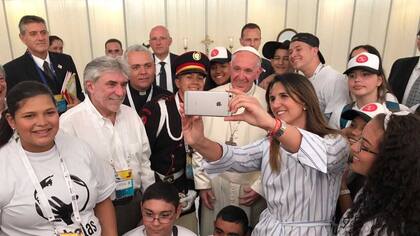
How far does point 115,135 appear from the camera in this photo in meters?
2.11

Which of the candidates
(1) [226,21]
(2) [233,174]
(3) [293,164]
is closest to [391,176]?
(3) [293,164]

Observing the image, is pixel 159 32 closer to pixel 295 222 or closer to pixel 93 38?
pixel 295 222

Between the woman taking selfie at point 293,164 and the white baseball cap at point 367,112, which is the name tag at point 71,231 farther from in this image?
the white baseball cap at point 367,112

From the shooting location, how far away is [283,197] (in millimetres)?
1598

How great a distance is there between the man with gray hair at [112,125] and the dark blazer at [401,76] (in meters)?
2.44

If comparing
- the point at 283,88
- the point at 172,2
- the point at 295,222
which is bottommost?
the point at 295,222

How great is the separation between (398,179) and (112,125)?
160 centimetres

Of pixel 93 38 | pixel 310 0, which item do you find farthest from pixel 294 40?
pixel 93 38

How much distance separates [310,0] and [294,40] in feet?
14.9

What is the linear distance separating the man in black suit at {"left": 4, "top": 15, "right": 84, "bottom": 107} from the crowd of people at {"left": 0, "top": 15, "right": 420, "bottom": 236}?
517mm

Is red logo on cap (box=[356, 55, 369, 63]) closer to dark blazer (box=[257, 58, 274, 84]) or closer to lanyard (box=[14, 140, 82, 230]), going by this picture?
dark blazer (box=[257, 58, 274, 84])

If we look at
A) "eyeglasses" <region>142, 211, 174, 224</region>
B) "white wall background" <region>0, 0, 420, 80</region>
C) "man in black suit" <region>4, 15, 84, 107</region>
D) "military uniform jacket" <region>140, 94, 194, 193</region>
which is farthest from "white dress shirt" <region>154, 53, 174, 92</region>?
"white wall background" <region>0, 0, 420, 80</region>

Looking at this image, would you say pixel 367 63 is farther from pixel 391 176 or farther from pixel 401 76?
pixel 391 176

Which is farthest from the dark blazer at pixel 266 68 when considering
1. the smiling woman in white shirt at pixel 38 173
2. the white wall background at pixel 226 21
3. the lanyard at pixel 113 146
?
the white wall background at pixel 226 21
